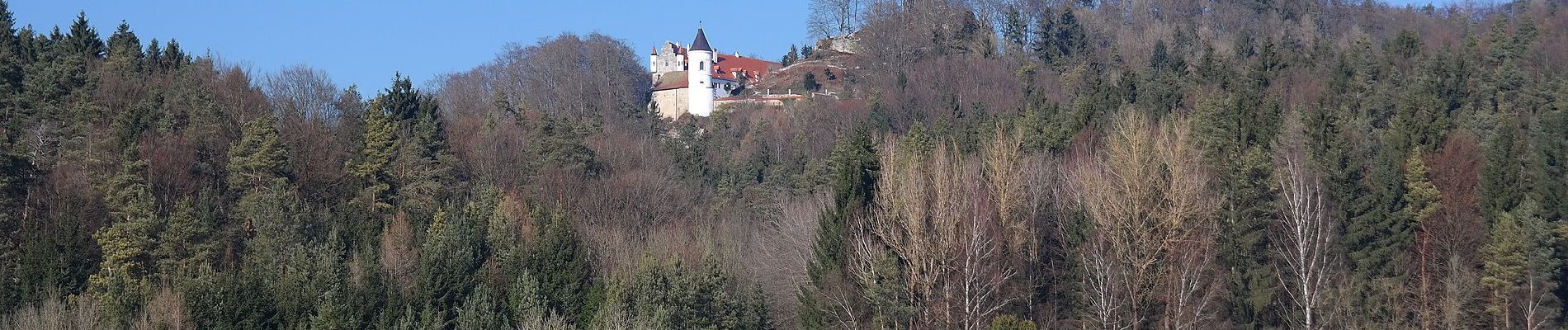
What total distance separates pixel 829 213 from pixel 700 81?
2001 inches

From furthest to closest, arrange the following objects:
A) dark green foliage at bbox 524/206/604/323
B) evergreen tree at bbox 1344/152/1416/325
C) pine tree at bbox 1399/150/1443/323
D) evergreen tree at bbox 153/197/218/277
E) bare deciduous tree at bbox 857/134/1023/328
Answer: dark green foliage at bbox 524/206/604/323, pine tree at bbox 1399/150/1443/323, evergreen tree at bbox 153/197/218/277, evergreen tree at bbox 1344/152/1416/325, bare deciduous tree at bbox 857/134/1023/328

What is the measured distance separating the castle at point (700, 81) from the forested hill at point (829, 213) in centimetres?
3340

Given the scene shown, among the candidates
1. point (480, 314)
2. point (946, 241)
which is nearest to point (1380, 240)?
point (946, 241)

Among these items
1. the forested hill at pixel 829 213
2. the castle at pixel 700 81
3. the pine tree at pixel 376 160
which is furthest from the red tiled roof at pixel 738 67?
the pine tree at pixel 376 160

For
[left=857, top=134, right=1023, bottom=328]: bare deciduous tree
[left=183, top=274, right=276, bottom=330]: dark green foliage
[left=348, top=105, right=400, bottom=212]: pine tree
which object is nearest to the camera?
[left=183, top=274, right=276, bottom=330]: dark green foliage

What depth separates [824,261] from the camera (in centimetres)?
3067

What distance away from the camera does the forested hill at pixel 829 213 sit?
3056 cm

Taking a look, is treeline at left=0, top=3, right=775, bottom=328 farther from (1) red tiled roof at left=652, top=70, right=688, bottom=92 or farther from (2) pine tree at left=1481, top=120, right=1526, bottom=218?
(1) red tiled roof at left=652, top=70, right=688, bottom=92

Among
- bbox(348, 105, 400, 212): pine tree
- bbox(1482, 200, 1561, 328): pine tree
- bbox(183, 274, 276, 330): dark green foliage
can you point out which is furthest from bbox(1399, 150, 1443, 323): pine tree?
bbox(348, 105, 400, 212): pine tree

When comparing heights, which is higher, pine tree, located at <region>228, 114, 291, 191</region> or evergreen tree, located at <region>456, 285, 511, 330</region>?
pine tree, located at <region>228, 114, 291, 191</region>

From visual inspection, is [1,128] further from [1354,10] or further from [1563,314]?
[1354,10]

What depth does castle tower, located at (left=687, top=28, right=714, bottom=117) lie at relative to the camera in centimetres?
8119

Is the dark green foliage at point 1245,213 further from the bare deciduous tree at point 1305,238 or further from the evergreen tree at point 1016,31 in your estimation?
the evergreen tree at point 1016,31

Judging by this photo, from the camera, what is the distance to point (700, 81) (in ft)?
269
